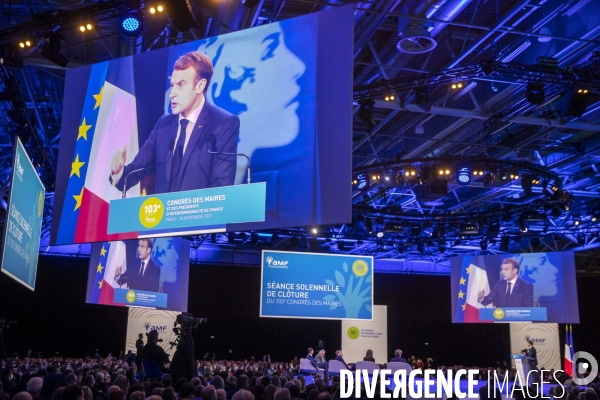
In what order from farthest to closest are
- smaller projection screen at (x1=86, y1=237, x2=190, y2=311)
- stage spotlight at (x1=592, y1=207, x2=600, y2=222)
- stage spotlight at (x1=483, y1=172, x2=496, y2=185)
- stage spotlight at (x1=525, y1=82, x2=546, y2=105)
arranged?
1. stage spotlight at (x1=592, y1=207, x2=600, y2=222)
2. stage spotlight at (x1=483, y1=172, x2=496, y2=185)
3. smaller projection screen at (x1=86, y1=237, x2=190, y2=311)
4. stage spotlight at (x1=525, y1=82, x2=546, y2=105)

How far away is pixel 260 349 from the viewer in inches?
1081

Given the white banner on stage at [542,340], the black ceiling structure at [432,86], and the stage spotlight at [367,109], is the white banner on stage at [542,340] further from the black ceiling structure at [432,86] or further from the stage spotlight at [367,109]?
the stage spotlight at [367,109]

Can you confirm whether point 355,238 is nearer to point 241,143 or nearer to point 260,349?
point 260,349

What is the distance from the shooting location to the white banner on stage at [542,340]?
25938 mm

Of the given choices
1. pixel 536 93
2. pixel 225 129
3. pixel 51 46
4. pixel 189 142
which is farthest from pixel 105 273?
pixel 536 93

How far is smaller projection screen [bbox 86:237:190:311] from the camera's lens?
47.9 ft

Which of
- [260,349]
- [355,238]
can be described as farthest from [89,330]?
[355,238]

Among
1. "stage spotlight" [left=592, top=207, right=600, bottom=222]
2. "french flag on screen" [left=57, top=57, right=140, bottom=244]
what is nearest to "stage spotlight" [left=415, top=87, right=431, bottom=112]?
"french flag on screen" [left=57, top=57, right=140, bottom=244]

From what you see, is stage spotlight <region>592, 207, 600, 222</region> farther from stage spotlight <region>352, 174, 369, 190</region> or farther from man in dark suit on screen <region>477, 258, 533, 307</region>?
stage spotlight <region>352, 174, 369, 190</region>

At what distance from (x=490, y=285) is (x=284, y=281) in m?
7.96

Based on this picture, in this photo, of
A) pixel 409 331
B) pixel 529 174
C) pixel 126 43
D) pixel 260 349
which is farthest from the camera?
pixel 409 331

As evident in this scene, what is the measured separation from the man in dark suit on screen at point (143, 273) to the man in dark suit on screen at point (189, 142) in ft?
26.6

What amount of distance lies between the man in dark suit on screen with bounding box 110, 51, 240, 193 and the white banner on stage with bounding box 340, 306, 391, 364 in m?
20.5

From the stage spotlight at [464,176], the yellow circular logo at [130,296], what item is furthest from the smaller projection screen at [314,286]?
the stage spotlight at [464,176]
